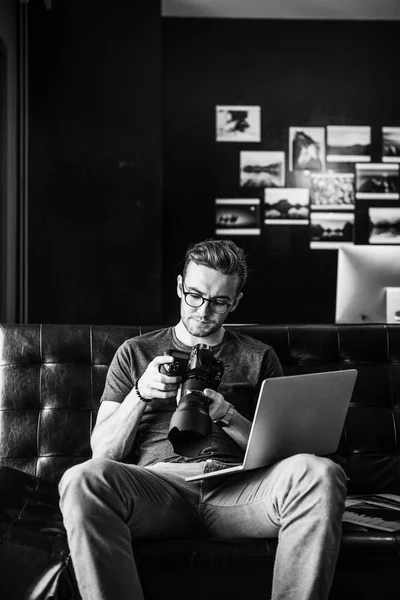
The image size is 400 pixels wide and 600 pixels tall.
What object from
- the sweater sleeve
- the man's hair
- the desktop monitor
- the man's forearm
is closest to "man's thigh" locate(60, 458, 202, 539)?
the man's forearm

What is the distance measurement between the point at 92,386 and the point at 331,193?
344 centimetres

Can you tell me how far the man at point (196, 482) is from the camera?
158 centimetres

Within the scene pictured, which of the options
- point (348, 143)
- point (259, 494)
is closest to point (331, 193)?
point (348, 143)

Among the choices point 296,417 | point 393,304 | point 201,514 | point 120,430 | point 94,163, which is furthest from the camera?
point 94,163

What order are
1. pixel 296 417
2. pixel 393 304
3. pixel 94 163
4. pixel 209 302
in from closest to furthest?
1. pixel 296 417
2. pixel 209 302
3. pixel 393 304
4. pixel 94 163

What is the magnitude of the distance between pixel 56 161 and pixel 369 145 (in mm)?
2124

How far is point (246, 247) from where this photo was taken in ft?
17.3

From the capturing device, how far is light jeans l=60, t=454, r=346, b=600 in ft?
5.11

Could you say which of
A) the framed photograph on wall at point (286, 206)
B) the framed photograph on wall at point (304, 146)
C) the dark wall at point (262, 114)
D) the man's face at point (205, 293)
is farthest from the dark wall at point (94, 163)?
the man's face at point (205, 293)

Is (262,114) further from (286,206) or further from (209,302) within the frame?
(209,302)

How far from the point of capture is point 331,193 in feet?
17.5

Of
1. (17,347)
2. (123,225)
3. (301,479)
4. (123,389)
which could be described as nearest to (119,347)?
(123,389)

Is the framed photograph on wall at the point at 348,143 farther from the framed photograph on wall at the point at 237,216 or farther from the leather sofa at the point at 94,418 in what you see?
the leather sofa at the point at 94,418

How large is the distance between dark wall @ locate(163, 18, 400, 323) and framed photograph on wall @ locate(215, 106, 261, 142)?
0.04 metres
